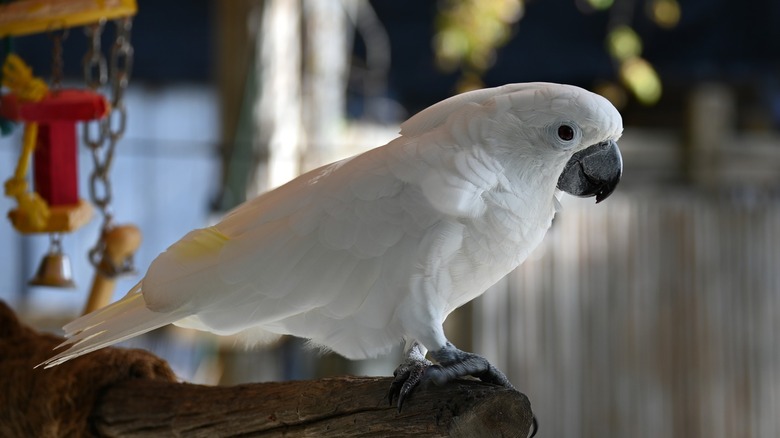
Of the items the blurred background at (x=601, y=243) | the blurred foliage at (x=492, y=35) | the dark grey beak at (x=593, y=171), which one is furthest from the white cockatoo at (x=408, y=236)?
the blurred foliage at (x=492, y=35)

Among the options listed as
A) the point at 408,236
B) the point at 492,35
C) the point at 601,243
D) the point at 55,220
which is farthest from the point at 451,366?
the point at 492,35

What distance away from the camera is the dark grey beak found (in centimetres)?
139

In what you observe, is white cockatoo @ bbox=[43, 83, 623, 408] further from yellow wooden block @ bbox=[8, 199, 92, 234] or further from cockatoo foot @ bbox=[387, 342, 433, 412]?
yellow wooden block @ bbox=[8, 199, 92, 234]

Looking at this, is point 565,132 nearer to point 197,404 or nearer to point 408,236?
point 408,236

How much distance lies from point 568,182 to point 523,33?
9.82 feet

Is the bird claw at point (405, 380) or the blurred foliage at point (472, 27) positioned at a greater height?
the blurred foliage at point (472, 27)

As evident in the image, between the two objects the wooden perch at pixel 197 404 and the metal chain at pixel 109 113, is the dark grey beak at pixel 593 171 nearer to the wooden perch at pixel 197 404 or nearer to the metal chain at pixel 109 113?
the wooden perch at pixel 197 404

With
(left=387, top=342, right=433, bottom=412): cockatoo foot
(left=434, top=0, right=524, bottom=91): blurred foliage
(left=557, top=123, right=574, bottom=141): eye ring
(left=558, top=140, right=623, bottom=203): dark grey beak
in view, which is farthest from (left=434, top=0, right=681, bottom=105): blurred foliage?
(left=387, top=342, right=433, bottom=412): cockatoo foot

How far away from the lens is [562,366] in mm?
3430

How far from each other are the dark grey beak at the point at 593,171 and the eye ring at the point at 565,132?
0.26 ft

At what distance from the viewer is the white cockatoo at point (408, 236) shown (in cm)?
129

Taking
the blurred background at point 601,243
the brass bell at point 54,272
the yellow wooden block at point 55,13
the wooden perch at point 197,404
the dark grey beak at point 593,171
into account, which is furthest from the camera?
the blurred background at point 601,243

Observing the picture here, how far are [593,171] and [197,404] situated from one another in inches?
30.2

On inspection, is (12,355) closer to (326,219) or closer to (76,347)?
(76,347)
